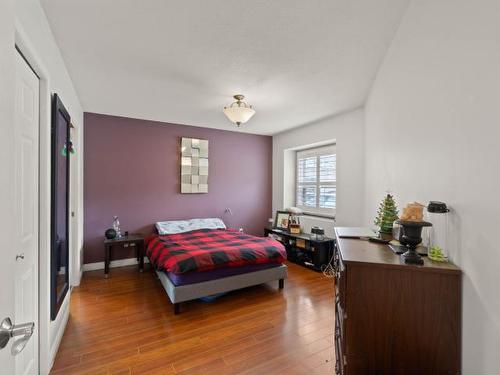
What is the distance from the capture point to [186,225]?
4379mm

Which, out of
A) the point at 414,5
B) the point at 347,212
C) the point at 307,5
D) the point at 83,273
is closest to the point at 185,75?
the point at 307,5

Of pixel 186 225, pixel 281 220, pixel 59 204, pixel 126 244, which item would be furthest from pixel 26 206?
pixel 281 220

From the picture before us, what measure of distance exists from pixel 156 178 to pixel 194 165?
71 centimetres

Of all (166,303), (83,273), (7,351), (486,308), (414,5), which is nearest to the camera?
(7,351)

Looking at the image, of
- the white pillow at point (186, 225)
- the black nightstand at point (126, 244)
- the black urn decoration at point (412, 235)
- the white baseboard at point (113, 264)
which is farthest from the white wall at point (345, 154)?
the white baseboard at point (113, 264)

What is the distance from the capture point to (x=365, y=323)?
119cm

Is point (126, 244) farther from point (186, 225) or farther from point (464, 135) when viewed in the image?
point (464, 135)

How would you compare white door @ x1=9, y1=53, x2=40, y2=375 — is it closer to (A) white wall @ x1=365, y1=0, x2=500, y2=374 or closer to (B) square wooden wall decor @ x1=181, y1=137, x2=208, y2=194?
(A) white wall @ x1=365, y1=0, x2=500, y2=374

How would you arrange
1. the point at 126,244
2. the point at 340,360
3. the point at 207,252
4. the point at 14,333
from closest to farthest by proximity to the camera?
the point at 14,333 → the point at 340,360 → the point at 207,252 → the point at 126,244

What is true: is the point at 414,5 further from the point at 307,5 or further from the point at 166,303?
the point at 166,303

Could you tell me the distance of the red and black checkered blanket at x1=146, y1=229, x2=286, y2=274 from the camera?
273cm

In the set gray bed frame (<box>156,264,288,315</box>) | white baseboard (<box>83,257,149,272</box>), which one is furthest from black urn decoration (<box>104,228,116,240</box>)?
gray bed frame (<box>156,264,288,315</box>)

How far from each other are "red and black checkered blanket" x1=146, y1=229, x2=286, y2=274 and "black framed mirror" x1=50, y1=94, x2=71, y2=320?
95cm

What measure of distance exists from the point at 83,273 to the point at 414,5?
4.80 meters
